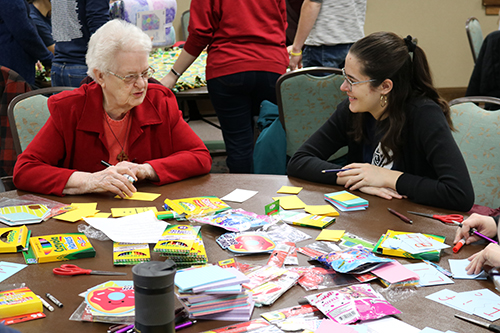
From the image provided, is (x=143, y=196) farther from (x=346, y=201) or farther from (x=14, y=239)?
(x=346, y=201)

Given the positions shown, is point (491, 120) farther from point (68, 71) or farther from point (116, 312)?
point (68, 71)

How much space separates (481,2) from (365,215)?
6.65 m

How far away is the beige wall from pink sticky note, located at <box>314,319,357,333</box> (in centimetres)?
644

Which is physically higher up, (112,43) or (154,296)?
(112,43)

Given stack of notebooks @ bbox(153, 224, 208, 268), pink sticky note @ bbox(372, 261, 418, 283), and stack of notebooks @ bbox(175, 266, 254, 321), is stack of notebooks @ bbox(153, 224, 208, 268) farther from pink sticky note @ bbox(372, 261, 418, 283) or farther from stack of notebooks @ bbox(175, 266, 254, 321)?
pink sticky note @ bbox(372, 261, 418, 283)

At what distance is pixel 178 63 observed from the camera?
9.40 feet

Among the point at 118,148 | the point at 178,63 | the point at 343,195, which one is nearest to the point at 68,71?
the point at 178,63

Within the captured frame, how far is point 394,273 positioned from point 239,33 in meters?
1.89

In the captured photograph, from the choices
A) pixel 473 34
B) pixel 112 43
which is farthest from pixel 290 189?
pixel 473 34

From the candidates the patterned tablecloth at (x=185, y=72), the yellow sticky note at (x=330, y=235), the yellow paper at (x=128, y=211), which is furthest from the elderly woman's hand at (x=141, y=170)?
the patterned tablecloth at (x=185, y=72)

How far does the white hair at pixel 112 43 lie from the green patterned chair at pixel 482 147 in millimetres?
1438

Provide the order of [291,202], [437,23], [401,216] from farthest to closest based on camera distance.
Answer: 1. [437,23]
2. [291,202]
3. [401,216]

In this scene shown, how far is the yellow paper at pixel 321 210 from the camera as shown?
148 centimetres

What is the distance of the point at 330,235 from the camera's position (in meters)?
1.32
